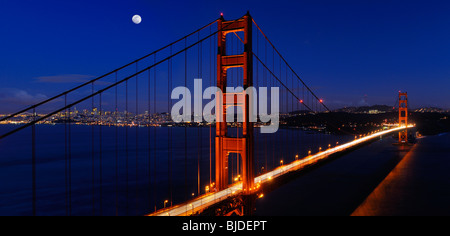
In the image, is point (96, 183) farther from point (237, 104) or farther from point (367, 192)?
point (367, 192)

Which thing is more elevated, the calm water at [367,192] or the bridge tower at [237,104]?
the bridge tower at [237,104]

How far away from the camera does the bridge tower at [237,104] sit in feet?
37.9

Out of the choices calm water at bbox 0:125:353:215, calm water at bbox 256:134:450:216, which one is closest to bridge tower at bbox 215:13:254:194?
calm water at bbox 0:125:353:215

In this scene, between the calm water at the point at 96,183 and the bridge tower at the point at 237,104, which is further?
the calm water at the point at 96,183

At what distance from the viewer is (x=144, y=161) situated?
141ft

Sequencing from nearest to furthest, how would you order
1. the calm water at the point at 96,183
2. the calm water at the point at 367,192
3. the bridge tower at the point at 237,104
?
the bridge tower at the point at 237,104 < the calm water at the point at 367,192 < the calm water at the point at 96,183

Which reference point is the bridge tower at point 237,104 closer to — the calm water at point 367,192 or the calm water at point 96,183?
the calm water at point 96,183

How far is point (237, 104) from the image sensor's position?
1217 centimetres

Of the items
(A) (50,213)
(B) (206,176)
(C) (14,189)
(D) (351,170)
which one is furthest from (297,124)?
(C) (14,189)

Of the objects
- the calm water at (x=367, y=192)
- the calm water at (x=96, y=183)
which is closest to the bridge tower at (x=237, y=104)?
the calm water at (x=96, y=183)

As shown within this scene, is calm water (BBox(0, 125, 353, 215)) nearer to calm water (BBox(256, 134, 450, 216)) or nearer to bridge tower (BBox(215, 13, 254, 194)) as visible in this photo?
bridge tower (BBox(215, 13, 254, 194))

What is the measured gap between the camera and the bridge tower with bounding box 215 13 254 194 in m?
11.6

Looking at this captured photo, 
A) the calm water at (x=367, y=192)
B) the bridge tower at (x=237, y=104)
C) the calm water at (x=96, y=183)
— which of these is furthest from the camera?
the calm water at (x=96, y=183)

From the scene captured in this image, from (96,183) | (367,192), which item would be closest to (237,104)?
(367,192)
